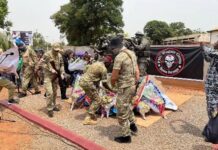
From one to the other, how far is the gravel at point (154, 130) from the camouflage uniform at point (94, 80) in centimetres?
43

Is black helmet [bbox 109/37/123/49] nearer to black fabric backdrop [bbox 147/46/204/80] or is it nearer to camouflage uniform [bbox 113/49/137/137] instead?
camouflage uniform [bbox 113/49/137/137]

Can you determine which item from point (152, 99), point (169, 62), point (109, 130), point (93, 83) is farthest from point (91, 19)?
point (109, 130)

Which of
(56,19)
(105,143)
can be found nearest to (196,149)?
(105,143)

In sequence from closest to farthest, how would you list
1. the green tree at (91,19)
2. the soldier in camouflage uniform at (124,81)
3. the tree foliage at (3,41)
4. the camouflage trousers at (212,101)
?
the camouflage trousers at (212,101) < the soldier in camouflage uniform at (124,81) < the tree foliage at (3,41) < the green tree at (91,19)

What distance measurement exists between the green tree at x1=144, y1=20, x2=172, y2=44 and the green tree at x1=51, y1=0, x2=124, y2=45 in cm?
2070

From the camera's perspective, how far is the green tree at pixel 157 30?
219ft

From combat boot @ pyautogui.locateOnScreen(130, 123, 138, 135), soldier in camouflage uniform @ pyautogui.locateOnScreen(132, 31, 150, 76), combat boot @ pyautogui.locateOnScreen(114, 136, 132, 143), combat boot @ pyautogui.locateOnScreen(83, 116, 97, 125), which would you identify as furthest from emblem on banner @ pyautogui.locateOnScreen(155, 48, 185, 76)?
combat boot @ pyautogui.locateOnScreen(114, 136, 132, 143)

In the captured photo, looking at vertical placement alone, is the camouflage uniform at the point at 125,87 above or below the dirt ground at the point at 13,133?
above

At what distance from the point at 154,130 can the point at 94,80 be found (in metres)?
1.70

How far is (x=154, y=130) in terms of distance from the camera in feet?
21.7

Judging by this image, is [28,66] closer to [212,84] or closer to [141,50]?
[141,50]

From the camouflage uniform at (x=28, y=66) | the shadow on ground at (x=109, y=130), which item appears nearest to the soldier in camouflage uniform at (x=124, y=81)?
the shadow on ground at (x=109, y=130)

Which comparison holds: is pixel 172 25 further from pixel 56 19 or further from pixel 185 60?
pixel 185 60

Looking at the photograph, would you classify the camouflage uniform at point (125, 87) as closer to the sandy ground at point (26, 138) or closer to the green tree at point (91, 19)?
the sandy ground at point (26, 138)
